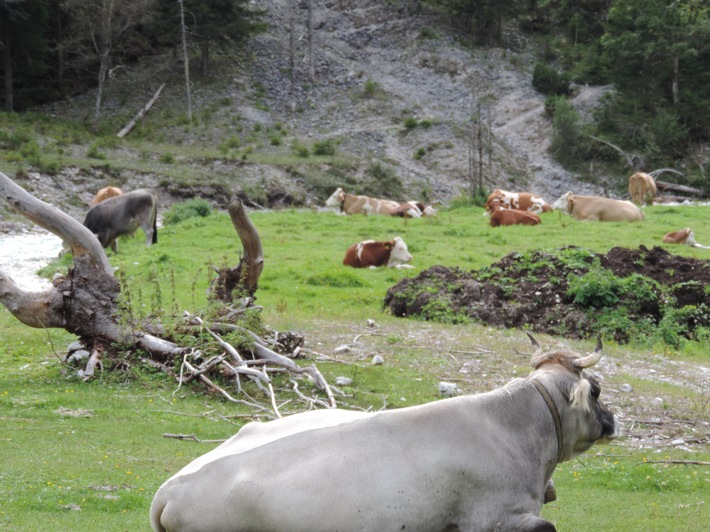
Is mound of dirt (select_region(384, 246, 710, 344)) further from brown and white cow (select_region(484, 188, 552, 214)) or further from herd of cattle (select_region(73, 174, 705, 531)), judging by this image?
brown and white cow (select_region(484, 188, 552, 214))

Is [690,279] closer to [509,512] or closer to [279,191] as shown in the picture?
[509,512]

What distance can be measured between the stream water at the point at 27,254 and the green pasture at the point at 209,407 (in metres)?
0.71

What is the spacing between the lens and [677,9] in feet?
176

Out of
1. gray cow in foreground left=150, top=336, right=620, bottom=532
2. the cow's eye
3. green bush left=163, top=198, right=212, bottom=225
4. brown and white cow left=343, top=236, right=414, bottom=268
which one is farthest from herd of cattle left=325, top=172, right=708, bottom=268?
gray cow in foreground left=150, top=336, right=620, bottom=532

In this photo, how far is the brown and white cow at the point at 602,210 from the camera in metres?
30.5

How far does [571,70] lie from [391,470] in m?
59.8

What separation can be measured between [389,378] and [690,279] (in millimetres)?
8883

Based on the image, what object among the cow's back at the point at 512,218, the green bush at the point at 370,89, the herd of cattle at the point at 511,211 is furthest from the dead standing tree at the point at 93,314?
the green bush at the point at 370,89

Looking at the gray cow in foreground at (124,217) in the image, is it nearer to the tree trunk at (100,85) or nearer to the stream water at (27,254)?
the stream water at (27,254)

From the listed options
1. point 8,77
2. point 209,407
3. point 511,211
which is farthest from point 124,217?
point 8,77

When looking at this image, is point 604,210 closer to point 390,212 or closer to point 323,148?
point 390,212

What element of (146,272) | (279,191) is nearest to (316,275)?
(146,272)

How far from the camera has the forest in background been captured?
2024 inches

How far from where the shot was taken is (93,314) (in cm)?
1184
